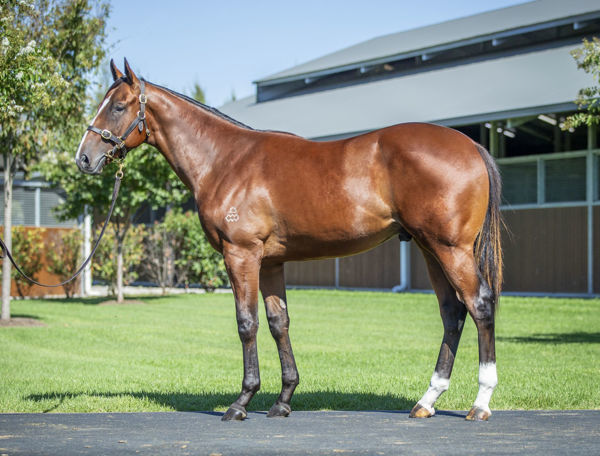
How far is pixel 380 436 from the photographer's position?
489 cm

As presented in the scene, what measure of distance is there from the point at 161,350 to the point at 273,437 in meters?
6.87

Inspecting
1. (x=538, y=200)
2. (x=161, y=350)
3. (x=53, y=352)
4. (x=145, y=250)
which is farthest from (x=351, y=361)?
(x=145, y=250)

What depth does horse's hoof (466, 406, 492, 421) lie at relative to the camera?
5.39m

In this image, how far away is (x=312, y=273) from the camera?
85.1ft

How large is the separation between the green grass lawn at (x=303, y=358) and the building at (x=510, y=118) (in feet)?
7.69

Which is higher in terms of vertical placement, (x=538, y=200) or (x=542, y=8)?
(x=542, y=8)

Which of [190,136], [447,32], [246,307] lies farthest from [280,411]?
[447,32]

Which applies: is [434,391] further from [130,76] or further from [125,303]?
[125,303]

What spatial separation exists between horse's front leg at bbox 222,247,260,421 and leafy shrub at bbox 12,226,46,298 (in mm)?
16919

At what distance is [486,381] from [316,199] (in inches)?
69.9

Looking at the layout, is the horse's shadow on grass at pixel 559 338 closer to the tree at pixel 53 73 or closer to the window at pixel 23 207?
the tree at pixel 53 73

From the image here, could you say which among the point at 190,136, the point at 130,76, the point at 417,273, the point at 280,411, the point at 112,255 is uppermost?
the point at 130,76

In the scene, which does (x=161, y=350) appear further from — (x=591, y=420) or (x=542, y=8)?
(x=542, y=8)

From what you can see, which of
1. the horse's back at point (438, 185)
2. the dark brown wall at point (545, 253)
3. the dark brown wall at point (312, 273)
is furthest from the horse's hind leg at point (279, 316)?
the dark brown wall at point (312, 273)
